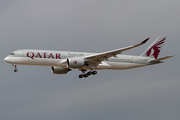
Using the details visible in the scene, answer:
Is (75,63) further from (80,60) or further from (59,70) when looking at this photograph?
(59,70)

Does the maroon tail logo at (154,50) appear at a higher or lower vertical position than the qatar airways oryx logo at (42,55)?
higher

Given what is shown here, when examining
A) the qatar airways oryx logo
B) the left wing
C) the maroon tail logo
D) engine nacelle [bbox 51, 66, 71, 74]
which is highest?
the maroon tail logo

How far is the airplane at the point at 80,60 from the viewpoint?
48.5 metres

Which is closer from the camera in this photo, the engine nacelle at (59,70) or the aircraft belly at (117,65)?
the aircraft belly at (117,65)

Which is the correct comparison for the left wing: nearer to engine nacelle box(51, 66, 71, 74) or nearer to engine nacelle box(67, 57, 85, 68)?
engine nacelle box(67, 57, 85, 68)

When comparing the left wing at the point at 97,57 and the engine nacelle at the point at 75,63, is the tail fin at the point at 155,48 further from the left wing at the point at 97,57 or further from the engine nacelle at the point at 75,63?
the engine nacelle at the point at 75,63

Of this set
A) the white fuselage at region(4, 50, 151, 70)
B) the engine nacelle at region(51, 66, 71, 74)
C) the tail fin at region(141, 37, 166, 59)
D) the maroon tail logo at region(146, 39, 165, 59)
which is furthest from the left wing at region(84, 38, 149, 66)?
the maroon tail logo at region(146, 39, 165, 59)

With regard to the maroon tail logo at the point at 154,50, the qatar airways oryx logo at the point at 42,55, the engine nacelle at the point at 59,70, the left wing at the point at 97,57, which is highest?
the maroon tail logo at the point at 154,50

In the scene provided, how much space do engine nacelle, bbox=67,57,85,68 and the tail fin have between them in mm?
13588

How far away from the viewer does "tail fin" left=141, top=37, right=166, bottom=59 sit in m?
57.8

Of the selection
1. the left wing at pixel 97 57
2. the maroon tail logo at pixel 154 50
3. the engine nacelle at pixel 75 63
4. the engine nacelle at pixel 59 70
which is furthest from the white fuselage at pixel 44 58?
the maroon tail logo at pixel 154 50

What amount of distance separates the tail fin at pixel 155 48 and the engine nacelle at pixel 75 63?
44.6 feet

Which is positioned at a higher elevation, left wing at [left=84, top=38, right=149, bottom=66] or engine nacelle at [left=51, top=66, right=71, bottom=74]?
left wing at [left=84, top=38, right=149, bottom=66]

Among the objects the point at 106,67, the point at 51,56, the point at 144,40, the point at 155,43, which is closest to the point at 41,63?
the point at 51,56
